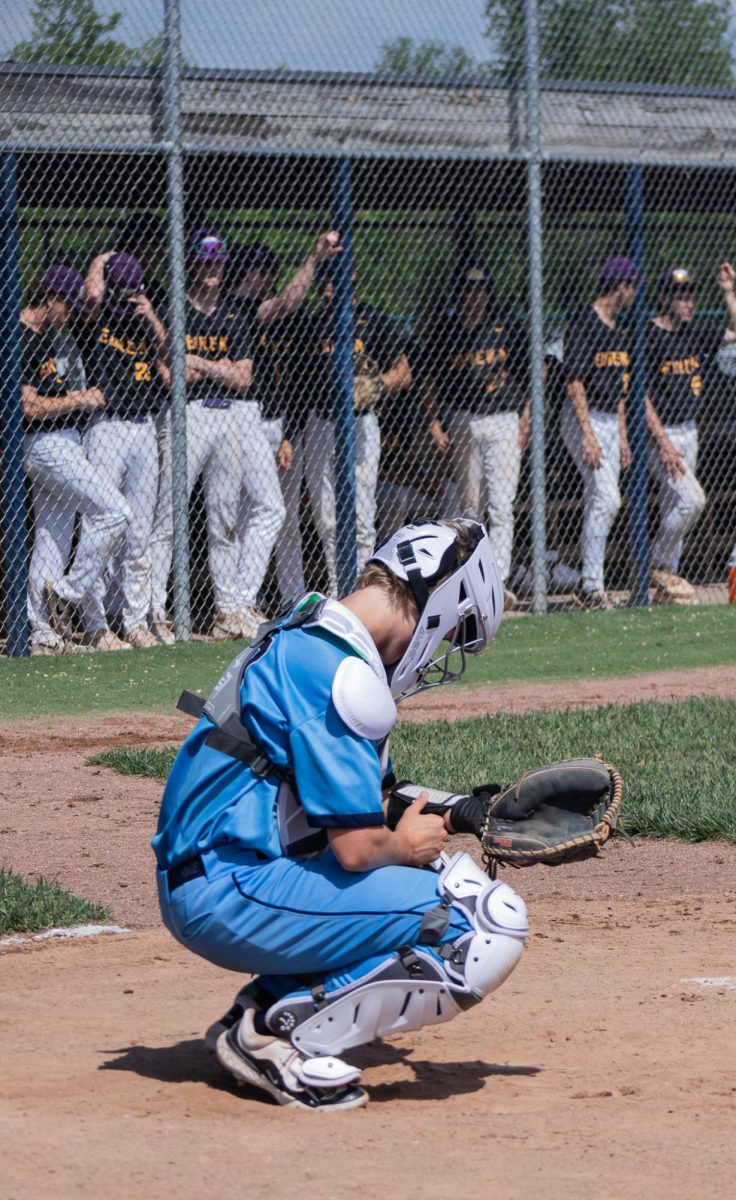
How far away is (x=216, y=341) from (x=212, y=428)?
56 cm

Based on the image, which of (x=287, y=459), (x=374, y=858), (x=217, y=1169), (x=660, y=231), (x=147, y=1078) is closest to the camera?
(x=217, y=1169)

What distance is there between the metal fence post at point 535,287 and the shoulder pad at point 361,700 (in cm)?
849

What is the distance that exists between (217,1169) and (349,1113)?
0.47 meters

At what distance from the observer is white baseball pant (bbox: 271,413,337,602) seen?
441 inches

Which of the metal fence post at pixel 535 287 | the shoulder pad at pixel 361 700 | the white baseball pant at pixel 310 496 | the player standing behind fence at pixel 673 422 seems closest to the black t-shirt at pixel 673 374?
the player standing behind fence at pixel 673 422

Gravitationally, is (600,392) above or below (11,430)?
above

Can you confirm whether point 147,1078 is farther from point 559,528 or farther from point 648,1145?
point 559,528

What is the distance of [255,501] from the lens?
35.6 ft

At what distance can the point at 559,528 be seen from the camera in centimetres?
1316

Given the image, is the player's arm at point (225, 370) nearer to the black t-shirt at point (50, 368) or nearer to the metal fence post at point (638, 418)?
the black t-shirt at point (50, 368)

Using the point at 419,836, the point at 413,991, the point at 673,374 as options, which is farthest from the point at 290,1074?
the point at 673,374

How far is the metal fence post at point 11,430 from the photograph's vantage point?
995cm

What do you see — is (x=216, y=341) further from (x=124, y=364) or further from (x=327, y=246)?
(x=327, y=246)

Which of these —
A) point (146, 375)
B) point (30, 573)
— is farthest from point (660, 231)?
point (30, 573)
